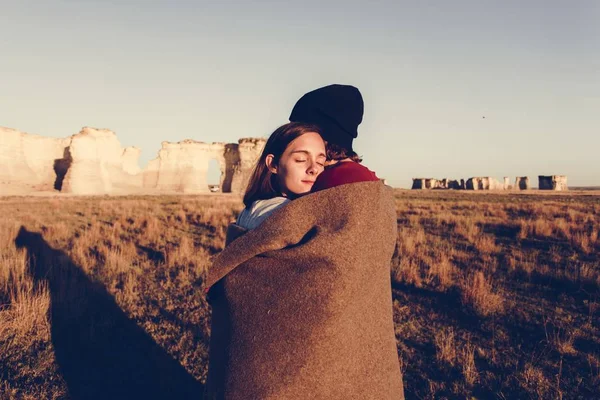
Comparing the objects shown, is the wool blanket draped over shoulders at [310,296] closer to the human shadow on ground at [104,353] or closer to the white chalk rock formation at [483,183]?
the human shadow on ground at [104,353]

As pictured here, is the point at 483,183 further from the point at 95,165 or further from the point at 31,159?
the point at 31,159

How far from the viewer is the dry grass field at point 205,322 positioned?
3.38 metres

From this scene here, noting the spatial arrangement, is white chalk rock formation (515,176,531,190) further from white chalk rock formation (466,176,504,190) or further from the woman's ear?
the woman's ear

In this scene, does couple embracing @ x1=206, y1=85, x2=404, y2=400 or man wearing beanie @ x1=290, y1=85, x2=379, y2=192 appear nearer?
couple embracing @ x1=206, y1=85, x2=404, y2=400

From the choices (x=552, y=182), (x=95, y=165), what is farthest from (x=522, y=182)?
(x=95, y=165)

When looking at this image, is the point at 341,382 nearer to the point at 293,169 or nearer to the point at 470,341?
the point at 293,169

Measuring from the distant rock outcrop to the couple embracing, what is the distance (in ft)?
258

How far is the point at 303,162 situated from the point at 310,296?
679 millimetres

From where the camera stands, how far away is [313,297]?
3.98 feet

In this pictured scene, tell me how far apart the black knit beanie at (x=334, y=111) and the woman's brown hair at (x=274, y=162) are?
1.9 inches

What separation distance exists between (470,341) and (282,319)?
3.79 m

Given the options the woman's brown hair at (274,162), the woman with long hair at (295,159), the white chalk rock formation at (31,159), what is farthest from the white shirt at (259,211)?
the white chalk rock formation at (31,159)

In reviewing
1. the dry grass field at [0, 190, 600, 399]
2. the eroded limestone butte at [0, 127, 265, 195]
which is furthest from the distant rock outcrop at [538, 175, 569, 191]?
the dry grass field at [0, 190, 600, 399]

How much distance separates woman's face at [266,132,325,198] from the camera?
1.66 metres
